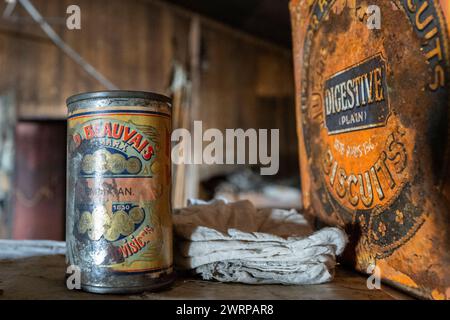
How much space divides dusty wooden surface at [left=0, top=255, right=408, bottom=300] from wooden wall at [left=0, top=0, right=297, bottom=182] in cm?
417

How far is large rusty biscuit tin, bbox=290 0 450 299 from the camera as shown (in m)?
0.84

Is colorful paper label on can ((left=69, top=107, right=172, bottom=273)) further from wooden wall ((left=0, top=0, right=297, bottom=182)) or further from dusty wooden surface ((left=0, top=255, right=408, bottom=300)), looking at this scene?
wooden wall ((left=0, top=0, right=297, bottom=182))

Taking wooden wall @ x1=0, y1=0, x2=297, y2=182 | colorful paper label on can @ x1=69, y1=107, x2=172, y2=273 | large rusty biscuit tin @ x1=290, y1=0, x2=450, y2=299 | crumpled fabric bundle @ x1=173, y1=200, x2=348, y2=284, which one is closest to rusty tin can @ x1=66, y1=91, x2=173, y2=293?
colorful paper label on can @ x1=69, y1=107, x2=172, y2=273

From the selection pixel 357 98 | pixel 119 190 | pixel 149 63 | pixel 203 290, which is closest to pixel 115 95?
pixel 119 190

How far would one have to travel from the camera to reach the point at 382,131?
3.33ft

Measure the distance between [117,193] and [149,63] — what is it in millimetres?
4533

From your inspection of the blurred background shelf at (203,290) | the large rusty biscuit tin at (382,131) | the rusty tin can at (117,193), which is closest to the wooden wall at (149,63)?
the large rusty biscuit tin at (382,131)

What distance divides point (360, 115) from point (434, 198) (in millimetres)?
327

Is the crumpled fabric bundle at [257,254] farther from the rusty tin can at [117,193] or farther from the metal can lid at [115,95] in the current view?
the metal can lid at [115,95]

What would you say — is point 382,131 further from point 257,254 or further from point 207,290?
point 207,290

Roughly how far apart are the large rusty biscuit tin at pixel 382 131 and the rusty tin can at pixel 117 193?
0.53 m

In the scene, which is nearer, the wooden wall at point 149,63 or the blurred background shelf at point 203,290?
the blurred background shelf at point 203,290

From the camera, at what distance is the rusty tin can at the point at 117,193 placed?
93 centimetres
